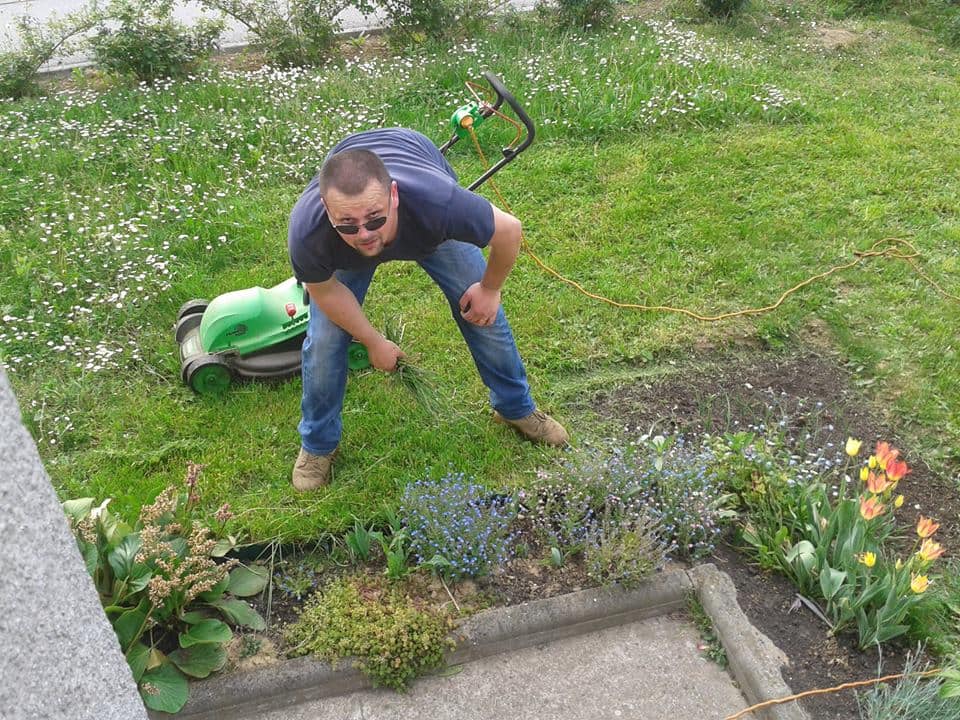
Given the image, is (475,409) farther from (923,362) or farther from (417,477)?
(923,362)

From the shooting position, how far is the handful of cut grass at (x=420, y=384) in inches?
150

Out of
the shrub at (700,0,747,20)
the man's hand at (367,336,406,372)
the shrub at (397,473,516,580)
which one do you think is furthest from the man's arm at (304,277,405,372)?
the shrub at (700,0,747,20)

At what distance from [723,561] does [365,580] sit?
4.25 ft

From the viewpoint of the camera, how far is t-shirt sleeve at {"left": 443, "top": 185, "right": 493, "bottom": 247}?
271 centimetres

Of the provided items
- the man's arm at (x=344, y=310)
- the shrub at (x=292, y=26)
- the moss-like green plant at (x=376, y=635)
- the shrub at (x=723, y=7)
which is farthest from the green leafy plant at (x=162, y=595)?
the shrub at (x=723, y=7)

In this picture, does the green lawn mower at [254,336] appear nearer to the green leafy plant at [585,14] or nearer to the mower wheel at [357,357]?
the mower wheel at [357,357]

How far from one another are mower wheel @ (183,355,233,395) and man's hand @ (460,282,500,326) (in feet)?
4.30

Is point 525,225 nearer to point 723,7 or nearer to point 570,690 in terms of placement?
point 570,690

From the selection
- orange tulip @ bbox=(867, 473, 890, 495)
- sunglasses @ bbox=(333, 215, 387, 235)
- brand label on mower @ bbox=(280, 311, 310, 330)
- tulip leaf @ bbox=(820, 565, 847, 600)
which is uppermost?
sunglasses @ bbox=(333, 215, 387, 235)

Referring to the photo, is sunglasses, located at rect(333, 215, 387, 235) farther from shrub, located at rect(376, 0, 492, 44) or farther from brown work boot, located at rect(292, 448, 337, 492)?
shrub, located at rect(376, 0, 492, 44)

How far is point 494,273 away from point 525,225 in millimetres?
2054

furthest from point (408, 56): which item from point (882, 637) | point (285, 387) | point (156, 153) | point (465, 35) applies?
point (882, 637)

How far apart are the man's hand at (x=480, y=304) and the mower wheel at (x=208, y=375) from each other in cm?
131

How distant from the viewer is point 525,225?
497 centimetres
